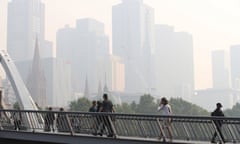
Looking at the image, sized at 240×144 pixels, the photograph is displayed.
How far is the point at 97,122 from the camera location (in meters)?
14.6

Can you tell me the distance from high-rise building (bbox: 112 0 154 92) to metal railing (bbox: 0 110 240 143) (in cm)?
15400

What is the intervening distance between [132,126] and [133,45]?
176 metres

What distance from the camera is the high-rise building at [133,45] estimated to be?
172875 millimetres

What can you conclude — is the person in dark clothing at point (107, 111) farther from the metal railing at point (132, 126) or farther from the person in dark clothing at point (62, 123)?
the person in dark clothing at point (62, 123)

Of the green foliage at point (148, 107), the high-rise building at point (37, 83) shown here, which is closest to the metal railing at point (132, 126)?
the green foliage at point (148, 107)

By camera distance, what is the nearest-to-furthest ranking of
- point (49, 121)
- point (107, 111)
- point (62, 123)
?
point (107, 111) < point (62, 123) < point (49, 121)

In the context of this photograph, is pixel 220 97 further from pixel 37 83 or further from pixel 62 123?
pixel 62 123

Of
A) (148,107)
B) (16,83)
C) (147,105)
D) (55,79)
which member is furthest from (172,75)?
(16,83)

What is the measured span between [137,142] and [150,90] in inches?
6337

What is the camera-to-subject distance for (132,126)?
13984mm

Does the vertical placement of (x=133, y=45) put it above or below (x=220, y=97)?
above

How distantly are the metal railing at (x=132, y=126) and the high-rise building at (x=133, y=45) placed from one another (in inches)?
6063

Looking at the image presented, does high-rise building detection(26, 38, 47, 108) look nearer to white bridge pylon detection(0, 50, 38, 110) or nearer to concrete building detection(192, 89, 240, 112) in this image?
concrete building detection(192, 89, 240, 112)

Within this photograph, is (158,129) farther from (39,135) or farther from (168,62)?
(168,62)
